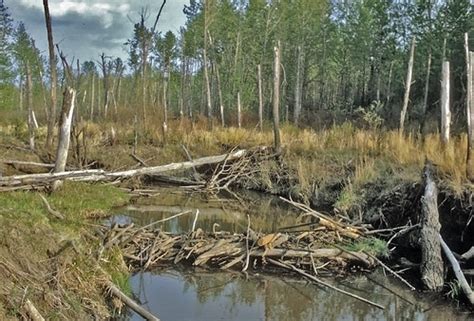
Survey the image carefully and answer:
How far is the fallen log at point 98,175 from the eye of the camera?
9773 mm

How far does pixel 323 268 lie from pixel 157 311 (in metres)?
2.91

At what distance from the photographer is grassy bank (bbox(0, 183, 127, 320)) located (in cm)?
497

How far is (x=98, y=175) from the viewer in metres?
12.7

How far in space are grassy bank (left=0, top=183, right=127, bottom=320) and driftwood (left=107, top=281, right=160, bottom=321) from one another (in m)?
0.12

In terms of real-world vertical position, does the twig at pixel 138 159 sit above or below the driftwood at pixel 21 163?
below

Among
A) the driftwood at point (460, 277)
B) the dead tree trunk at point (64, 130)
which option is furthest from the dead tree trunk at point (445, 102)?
the dead tree trunk at point (64, 130)

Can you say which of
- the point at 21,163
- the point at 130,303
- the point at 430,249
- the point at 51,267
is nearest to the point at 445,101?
the point at 430,249

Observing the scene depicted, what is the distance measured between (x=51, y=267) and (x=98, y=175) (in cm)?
723

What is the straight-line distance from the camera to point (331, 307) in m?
7.04

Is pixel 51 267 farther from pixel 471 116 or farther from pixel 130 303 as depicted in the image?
pixel 471 116

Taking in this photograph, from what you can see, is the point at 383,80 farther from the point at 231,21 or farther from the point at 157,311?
the point at 157,311

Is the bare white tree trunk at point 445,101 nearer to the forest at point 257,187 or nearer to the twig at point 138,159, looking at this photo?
the forest at point 257,187

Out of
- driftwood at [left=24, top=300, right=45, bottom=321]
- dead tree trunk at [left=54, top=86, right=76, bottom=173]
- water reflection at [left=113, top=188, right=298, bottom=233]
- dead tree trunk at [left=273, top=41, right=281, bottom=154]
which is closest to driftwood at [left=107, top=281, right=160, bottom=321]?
driftwood at [left=24, top=300, right=45, bottom=321]

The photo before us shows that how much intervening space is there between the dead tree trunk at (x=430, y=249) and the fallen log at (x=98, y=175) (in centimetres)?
674
